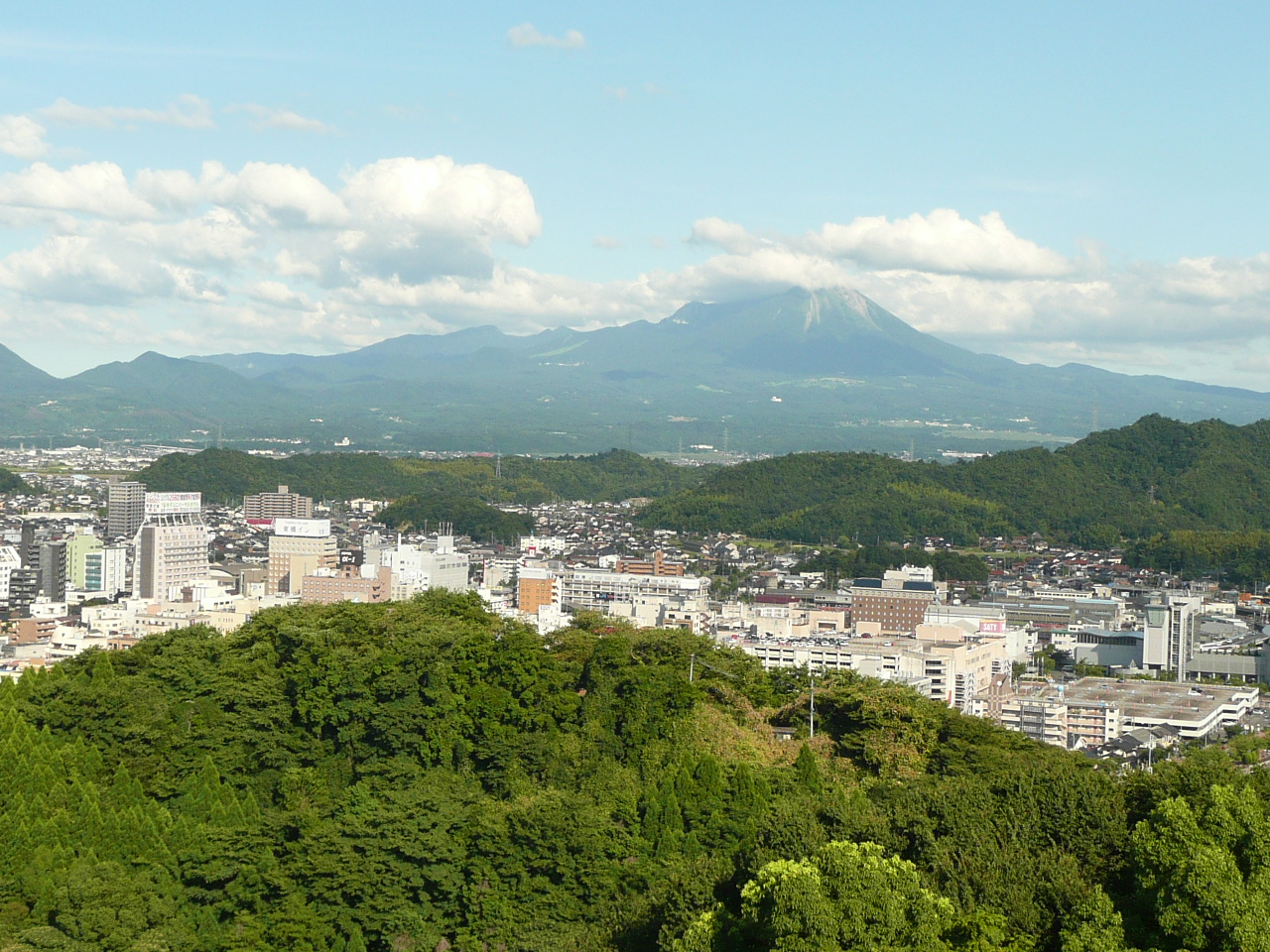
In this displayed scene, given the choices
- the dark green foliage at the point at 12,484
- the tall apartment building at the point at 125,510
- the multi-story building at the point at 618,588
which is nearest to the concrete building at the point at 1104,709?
the multi-story building at the point at 618,588

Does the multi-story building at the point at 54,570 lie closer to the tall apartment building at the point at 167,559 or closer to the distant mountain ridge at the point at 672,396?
the tall apartment building at the point at 167,559

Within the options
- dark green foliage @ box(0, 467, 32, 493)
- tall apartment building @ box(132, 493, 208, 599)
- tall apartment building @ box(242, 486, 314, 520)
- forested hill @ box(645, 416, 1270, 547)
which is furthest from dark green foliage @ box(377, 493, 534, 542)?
tall apartment building @ box(132, 493, 208, 599)

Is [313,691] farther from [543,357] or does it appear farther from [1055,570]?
[543,357]

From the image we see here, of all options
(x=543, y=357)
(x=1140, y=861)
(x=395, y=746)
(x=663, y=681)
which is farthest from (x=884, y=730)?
(x=543, y=357)

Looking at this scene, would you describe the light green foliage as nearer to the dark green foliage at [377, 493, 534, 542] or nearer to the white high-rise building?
the white high-rise building

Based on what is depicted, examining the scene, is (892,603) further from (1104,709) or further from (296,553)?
(296,553)

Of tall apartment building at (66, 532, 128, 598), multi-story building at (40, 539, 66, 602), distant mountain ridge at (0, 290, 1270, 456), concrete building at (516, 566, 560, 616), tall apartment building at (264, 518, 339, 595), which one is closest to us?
concrete building at (516, 566, 560, 616)
